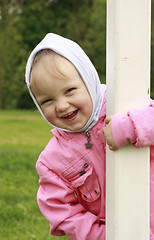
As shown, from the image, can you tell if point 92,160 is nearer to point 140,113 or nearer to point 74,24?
point 140,113

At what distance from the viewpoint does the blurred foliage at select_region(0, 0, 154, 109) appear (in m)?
22.7

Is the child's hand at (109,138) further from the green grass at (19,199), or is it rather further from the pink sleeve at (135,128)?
the green grass at (19,199)

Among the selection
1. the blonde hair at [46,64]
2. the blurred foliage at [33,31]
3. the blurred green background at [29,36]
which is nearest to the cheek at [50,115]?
the blonde hair at [46,64]

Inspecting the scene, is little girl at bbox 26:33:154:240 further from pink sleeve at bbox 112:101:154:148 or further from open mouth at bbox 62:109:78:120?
pink sleeve at bbox 112:101:154:148

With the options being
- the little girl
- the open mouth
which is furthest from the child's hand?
the open mouth

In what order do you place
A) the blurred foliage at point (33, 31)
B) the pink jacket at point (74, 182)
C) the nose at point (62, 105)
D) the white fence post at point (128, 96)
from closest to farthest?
the white fence post at point (128, 96)
the nose at point (62, 105)
the pink jacket at point (74, 182)
the blurred foliage at point (33, 31)

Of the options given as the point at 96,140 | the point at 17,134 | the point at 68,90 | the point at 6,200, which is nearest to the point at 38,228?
the point at 6,200

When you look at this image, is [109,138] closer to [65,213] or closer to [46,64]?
[46,64]

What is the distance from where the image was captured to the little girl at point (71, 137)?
1.60 meters

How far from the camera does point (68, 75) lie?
A: 160 centimetres

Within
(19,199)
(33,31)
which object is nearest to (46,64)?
(19,199)

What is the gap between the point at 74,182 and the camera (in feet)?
5.87

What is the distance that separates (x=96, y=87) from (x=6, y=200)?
2475mm

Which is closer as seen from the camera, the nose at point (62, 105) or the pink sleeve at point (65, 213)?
the nose at point (62, 105)
